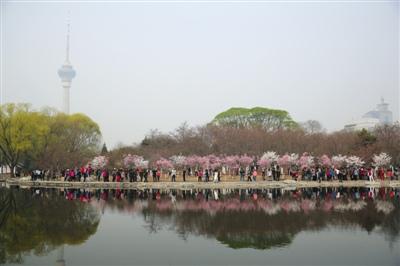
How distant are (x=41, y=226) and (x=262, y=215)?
9450 millimetres

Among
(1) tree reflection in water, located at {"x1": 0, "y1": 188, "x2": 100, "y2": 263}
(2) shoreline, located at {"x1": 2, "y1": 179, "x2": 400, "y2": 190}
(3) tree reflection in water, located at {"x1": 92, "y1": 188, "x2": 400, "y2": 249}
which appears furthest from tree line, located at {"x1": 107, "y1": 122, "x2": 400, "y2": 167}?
(1) tree reflection in water, located at {"x1": 0, "y1": 188, "x2": 100, "y2": 263}

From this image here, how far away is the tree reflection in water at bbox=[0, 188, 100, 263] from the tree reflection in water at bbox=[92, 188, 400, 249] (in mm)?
2383

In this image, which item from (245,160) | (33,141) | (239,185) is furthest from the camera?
(33,141)

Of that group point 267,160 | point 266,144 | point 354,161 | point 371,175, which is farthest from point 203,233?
point 266,144

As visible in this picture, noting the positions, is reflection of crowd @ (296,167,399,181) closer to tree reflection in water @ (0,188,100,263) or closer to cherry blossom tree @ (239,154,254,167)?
cherry blossom tree @ (239,154,254,167)

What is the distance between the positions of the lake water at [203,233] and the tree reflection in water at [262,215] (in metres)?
0.04

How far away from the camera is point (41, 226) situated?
15320mm

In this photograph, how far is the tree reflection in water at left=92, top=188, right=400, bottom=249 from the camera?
13711 millimetres

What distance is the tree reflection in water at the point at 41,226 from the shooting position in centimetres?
1232

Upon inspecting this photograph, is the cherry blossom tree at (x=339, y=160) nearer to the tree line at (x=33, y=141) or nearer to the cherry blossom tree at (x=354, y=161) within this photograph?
the cherry blossom tree at (x=354, y=161)

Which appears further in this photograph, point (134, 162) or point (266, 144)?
point (266, 144)

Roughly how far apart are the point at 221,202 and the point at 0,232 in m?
11.5

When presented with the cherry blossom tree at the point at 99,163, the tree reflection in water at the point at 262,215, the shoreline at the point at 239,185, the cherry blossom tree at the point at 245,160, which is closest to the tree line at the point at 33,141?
the cherry blossom tree at the point at 99,163

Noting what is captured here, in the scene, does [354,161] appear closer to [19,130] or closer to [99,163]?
[99,163]
